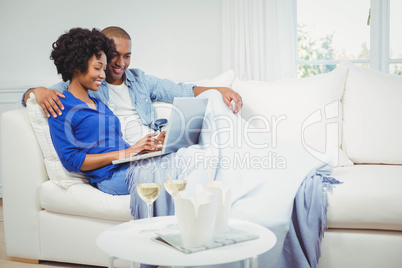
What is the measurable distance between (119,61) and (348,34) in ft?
6.70

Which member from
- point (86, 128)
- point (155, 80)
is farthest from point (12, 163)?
point (155, 80)

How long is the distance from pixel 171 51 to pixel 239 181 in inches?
83.6

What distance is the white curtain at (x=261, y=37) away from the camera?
361 centimetres

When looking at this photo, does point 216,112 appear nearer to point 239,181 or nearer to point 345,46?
point 239,181

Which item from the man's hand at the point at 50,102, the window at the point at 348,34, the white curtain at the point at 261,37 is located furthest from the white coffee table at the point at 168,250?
the window at the point at 348,34

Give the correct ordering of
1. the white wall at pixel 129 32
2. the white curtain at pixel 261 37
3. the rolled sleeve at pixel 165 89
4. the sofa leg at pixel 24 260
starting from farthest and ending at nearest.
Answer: the white wall at pixel 129 32 → the white curtain at pixel 261 37 → the rolled sleeve at pixel 165 89 → the sofa leg at pixel 24 260

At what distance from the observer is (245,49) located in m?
3.68

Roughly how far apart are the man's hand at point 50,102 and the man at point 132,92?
263 mm

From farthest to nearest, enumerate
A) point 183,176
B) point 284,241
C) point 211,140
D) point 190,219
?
point 211,140 < point 183,176 < point 284,241 < point 190,219

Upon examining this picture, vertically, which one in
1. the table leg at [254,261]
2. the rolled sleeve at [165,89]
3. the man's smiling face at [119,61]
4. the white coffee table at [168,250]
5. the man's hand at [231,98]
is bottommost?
the table leg at [254,261]

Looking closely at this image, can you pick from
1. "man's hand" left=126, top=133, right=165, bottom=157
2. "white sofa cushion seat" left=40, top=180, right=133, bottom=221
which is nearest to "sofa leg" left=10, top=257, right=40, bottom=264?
"white sofa cushion seat" left=40, top=180, right=133, bottom=221

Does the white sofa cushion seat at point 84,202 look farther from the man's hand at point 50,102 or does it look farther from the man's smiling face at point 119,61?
the man's smiling face at point 119,61

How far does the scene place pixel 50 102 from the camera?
2197mm

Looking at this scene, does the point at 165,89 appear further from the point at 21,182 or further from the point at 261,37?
the point at 261,37
